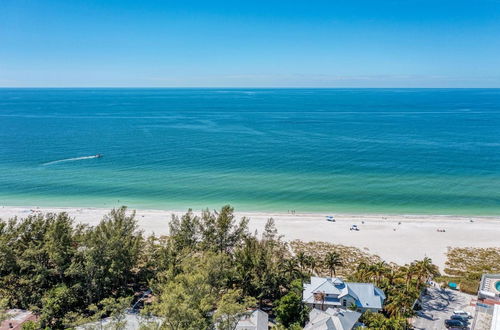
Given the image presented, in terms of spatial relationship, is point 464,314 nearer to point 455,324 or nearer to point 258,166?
point 455,324

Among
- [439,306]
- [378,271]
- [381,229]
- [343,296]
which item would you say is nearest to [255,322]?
[343,296]

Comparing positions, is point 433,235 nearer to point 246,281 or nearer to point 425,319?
Result: point 425,319

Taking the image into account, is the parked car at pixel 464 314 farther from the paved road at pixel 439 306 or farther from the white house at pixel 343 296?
the white house at pixel 343 296

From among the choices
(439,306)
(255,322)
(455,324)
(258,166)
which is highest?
(258,166)

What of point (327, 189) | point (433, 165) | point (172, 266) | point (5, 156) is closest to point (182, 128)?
point (5, 156)

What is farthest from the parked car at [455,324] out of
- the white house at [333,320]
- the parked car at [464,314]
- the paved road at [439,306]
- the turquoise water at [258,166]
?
the turquoise water at [258,166]

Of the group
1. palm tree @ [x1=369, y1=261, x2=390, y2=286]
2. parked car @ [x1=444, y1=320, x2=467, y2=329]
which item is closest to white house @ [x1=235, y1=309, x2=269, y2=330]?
palm tree @ [x1=369, y1=261, x2=390, y2=286]
